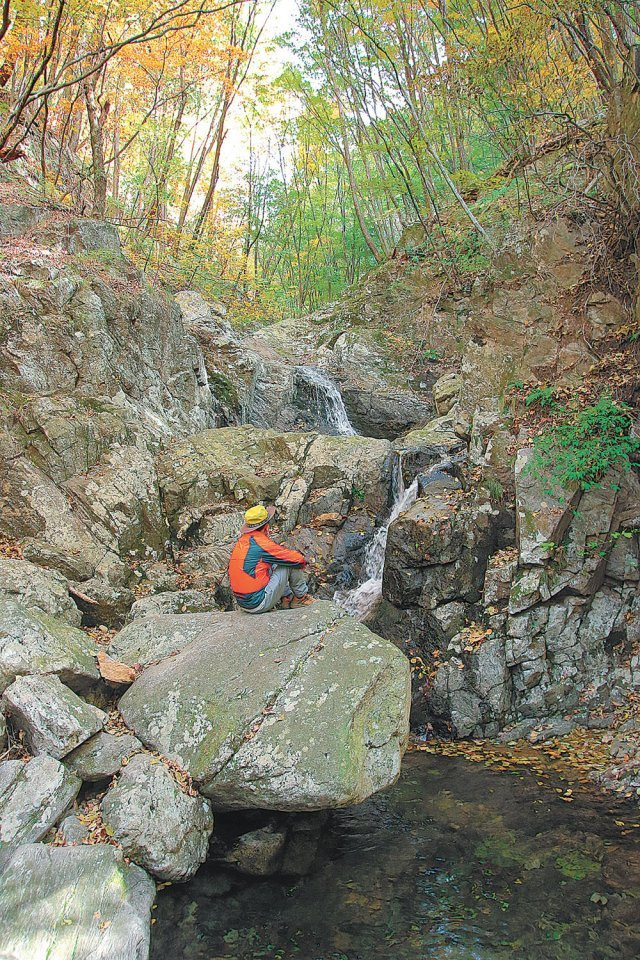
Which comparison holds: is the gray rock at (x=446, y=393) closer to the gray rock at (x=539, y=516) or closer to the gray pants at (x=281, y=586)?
the gray rock at (x=539, y=516)

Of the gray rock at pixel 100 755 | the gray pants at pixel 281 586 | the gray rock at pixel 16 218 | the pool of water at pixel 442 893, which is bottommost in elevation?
the pool of water at pixel 442 893

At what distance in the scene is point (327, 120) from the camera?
17672mm

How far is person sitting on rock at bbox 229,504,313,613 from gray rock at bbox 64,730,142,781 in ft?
6.05

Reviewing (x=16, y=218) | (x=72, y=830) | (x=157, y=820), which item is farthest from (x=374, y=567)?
(x=16, y=218)

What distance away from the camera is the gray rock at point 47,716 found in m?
4.50

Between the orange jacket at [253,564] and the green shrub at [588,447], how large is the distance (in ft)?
12.8

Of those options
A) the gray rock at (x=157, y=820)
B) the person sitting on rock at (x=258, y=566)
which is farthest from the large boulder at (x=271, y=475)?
the gray rock at (x=157, y=820)

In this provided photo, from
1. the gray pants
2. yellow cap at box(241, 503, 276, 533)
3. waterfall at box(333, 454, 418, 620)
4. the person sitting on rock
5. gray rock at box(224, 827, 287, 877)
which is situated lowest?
gray rock at box(224, 827, 287, 877)

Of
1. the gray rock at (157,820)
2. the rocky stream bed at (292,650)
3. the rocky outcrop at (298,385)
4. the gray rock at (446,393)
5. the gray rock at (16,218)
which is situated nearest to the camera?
the rocky stream bed at (292,650)

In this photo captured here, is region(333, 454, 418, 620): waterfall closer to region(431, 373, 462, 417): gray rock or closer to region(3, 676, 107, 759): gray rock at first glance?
region(431, 373, 462, 417): gray rock

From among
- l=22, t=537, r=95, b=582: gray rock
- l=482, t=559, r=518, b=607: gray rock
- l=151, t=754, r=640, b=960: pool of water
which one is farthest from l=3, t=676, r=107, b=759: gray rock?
l=482, t=559, r=518, b=607: gray rock

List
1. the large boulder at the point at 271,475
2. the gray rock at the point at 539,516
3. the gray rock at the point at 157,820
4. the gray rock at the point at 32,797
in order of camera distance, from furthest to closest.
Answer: the large boulder at the point at 271,475, the gray rock at the point at 539,516, the gray rock at the point at 157,820, the gray rock at the point at 32,797

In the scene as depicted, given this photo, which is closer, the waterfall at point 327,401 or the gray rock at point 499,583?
the gray rock at point 499,583

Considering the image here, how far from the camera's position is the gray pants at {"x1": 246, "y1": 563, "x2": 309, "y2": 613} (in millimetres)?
6297
